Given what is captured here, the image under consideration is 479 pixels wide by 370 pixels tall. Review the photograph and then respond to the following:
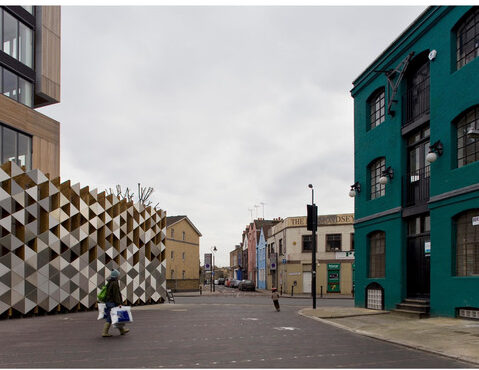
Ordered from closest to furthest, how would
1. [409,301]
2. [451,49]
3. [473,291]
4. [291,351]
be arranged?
[291,351] < [473,291] < [451,49] < [409,301]

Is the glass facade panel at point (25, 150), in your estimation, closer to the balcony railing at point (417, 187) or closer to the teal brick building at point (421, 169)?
the teal brick building at point (421, 169)

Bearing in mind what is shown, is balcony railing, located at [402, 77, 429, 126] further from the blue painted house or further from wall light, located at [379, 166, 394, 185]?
the blue painted house

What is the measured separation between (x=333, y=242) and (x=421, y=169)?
103 feet

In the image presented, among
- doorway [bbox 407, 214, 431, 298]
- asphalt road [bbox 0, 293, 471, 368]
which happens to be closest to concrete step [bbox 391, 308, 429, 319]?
doorway [bbox 407, 214, 431, 298]

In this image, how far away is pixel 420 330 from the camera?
13.6 metres

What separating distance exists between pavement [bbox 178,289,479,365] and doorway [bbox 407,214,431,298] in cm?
130

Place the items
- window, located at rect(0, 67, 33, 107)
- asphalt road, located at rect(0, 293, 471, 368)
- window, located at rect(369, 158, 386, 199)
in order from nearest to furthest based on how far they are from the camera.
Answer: asphalt road, located at rect(0, 293, 471, 368) < window, located at rect(369, 158, 386, 199) < window, located at rect(0, 67, 33, 107)

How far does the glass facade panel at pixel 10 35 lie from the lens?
83.8ft

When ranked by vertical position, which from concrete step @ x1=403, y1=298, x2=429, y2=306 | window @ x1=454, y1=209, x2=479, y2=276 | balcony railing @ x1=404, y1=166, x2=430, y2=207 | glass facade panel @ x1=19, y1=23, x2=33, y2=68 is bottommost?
concrete step @ x1=403, y1=298, x2=429, y2=306

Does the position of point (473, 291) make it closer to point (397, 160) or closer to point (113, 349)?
point (397, 160)

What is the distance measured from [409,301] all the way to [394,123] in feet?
23.1

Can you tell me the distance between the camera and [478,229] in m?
15.1

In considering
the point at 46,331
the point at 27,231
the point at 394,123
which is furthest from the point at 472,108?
the point at 27,231

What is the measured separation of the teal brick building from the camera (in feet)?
51.7
